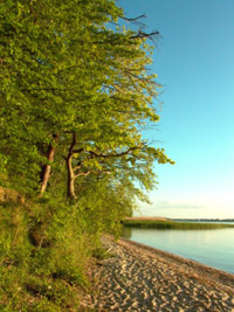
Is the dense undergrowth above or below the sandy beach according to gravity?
above

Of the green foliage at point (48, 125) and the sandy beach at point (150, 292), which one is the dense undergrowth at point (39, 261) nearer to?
the green foliage at point (48, 125)

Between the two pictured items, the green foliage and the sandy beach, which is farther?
the sandy beach

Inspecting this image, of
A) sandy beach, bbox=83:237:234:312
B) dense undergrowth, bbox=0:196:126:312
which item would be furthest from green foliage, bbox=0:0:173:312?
sandy beach, bbox=83:237:234:312

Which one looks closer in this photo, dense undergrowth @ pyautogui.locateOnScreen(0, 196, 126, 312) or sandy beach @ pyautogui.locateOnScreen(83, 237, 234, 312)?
dense undergrowth @ pyautogui.locateOnScreen(0, 196, 126, 312)

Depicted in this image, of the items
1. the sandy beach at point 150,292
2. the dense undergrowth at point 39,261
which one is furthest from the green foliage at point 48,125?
the sandy beach at point 150,292

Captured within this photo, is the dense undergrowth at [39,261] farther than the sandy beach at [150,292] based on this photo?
No

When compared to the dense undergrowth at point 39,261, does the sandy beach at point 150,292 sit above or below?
below

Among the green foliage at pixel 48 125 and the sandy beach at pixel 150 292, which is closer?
the green foliage at pixel 48 125

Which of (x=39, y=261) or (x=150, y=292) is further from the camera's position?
(x=150, y=292)

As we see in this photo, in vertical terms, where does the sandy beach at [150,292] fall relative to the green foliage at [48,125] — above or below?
below

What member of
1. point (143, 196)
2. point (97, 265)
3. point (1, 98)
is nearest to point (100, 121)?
point (1, 98)

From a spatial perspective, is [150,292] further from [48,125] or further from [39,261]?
[48,125]

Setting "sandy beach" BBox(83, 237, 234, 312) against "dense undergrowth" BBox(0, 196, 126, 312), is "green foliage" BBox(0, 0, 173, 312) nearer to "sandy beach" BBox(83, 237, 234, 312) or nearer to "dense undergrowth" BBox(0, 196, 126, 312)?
"dense undergrowth" BBox(0, 196, 126, 312)

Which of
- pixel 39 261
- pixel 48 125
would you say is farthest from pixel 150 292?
pixel 48 125
